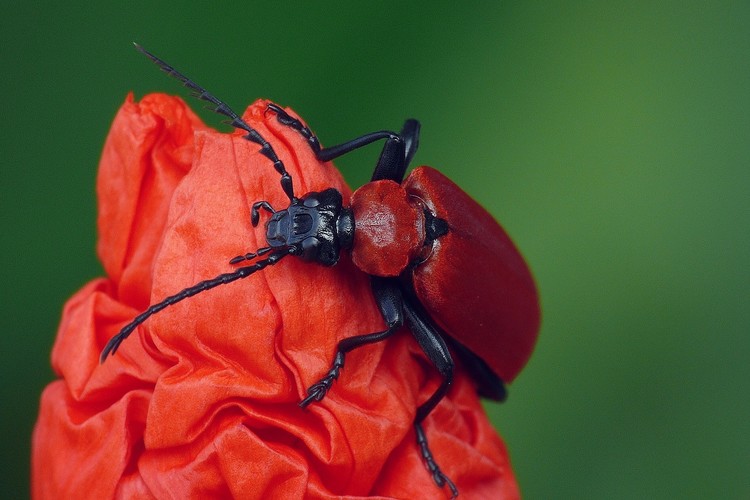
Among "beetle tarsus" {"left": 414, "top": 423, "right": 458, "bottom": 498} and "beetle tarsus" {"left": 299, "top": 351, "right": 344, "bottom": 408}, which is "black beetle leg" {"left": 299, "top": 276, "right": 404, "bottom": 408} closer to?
"beetle tarsus" {"left": 299, "top": 351, "right": 344, "bottom": 408}

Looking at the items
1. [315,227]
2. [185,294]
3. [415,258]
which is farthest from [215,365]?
[415,258]

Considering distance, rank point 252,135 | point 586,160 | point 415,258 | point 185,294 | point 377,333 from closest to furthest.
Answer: point 185,294
point 252,135
point 377,333
point 415,258
point 586,160

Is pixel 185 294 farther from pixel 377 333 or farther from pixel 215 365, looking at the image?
pixel 377 333

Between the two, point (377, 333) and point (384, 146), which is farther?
point (384, 146)

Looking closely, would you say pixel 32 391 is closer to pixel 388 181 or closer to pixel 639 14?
pixel 388 181

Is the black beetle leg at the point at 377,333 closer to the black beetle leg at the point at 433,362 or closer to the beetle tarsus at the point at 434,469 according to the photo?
the black beetle leg at the point at 433,362

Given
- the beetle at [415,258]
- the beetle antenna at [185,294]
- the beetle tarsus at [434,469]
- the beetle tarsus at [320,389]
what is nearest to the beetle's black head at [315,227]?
the beetle at [415,258]
